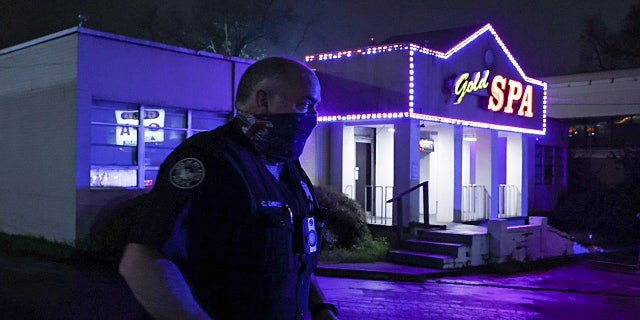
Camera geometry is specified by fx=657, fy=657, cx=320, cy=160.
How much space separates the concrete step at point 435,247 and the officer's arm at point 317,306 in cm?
1155

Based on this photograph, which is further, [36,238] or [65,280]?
[36,238]

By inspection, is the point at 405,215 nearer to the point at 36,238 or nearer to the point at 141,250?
the point at 36,238

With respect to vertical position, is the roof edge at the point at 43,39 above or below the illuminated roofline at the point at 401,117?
above

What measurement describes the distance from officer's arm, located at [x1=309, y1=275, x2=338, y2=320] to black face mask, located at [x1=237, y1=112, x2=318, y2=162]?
2.11ft

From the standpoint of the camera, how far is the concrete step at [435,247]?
1396 cm

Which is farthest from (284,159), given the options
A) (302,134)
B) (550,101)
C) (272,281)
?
(550,101)

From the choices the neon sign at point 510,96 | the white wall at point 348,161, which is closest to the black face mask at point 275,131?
the white wall at point 348,161

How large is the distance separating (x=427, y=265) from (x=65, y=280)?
277 inches

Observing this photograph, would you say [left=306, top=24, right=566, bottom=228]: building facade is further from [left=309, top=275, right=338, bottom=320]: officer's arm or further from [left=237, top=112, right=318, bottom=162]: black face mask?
[left=237, top=112, right=318, bottom=162]: black face mask

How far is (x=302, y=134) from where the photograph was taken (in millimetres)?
2424

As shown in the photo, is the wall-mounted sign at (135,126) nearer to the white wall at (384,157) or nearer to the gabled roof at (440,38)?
the white wall at (384,157)


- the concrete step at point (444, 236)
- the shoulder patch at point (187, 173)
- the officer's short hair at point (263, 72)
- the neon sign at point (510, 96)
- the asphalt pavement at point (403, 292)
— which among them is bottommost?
the asphalt pavement at point (403, 292)

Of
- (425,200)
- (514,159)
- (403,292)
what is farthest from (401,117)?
(514,159)

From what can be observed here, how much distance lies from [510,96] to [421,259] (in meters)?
7.36
